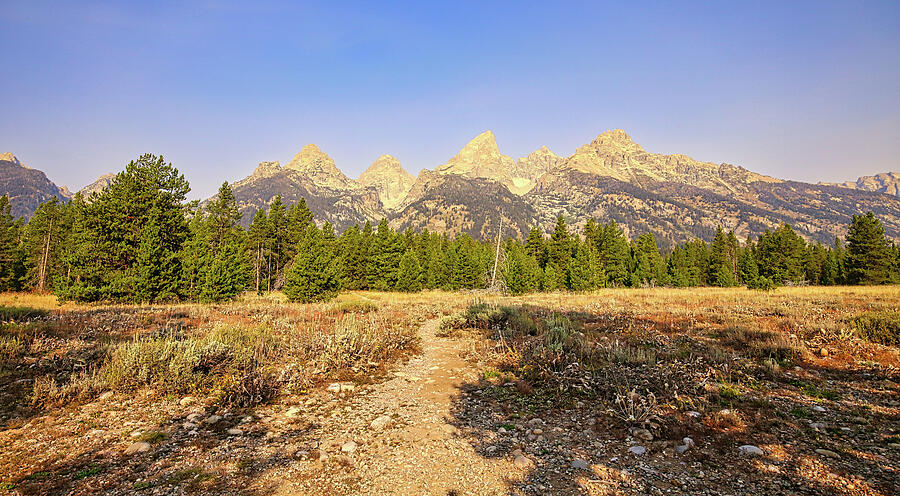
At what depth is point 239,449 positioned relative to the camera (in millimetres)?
5645

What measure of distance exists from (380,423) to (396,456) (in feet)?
4.75

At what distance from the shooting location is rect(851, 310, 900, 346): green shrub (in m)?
10.5

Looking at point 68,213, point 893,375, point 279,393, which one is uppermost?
point 68,213

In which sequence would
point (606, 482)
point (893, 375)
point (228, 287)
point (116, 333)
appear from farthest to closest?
point (228, 287), point (116, 333), point (893, 375), point (606, 482)

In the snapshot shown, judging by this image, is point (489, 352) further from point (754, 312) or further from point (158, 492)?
point (754, 312)

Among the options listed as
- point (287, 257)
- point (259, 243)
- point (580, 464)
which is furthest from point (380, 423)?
point (287, 257)

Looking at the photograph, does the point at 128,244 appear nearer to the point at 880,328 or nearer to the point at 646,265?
the point at 880,328

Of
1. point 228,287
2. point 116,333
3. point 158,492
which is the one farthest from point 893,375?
point 228,287

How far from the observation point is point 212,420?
6.69 metres

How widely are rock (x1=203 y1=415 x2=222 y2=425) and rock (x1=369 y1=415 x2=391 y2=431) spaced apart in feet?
8.92

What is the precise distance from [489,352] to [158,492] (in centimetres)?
996

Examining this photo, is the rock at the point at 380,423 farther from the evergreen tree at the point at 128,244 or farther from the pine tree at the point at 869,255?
the pine tree at the point at 869,255

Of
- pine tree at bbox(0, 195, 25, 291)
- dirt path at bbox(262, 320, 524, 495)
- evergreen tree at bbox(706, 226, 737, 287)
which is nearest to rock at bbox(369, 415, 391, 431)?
dirt path at bbox(262, 320, 524, 495)

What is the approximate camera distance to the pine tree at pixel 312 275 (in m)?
30.7
